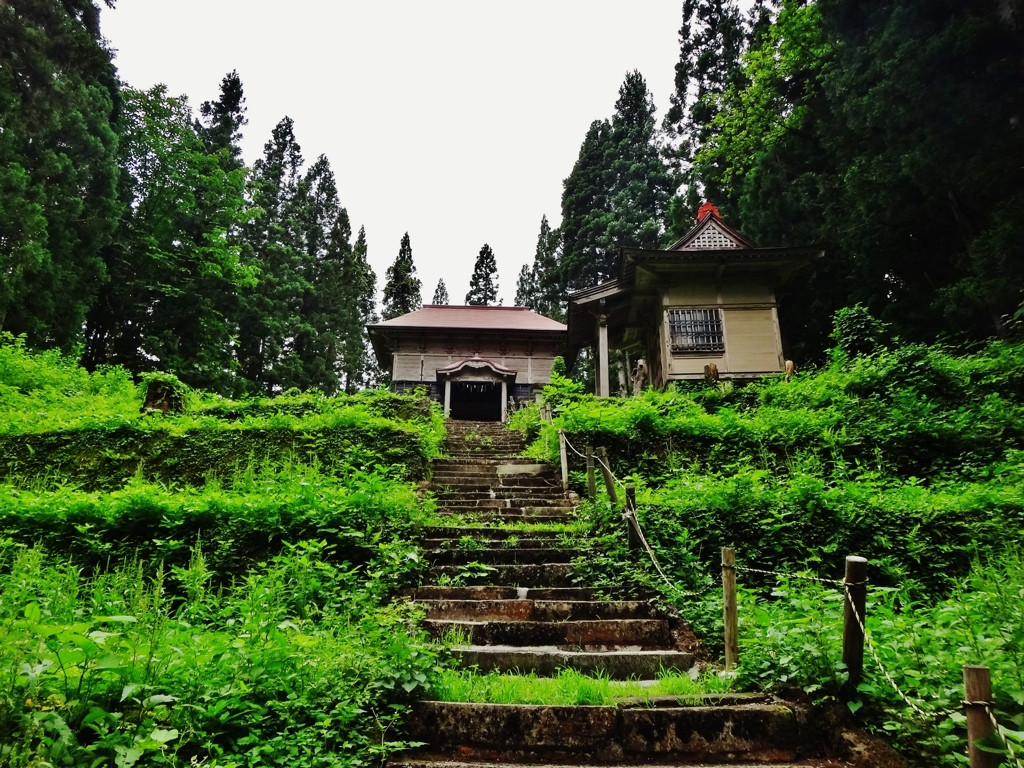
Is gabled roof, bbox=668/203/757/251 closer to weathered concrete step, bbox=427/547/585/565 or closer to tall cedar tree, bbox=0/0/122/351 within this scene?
weathered concrete step, bbox=427/547/585/565

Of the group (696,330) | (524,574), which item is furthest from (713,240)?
(524,574)

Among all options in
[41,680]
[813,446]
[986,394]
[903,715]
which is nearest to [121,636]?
[41,680]

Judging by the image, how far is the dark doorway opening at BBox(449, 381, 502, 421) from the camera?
78.1 ft

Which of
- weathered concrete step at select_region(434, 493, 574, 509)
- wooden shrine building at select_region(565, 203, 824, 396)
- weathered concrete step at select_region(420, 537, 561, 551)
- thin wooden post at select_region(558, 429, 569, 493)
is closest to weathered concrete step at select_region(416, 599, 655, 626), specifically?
weathered concrete step at select_region(420, 537, 561, 551)

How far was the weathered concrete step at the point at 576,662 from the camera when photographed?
4.21m

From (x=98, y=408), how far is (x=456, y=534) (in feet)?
32.5

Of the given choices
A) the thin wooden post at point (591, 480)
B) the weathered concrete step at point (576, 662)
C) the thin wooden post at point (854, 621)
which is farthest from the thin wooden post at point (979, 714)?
the thin wooden post at point (591, 480)

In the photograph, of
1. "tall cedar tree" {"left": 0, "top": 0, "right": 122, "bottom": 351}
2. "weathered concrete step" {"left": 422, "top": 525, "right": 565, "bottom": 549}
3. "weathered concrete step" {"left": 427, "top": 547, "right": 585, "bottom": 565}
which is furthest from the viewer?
"tall cedar tree" {"left": 0, "top": 0, "right": 122, "bottom": 351}

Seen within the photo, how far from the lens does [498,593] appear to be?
5434mm

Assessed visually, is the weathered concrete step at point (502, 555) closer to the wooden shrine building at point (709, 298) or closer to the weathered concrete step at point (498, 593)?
the weathered concrete step at point (498, 593)

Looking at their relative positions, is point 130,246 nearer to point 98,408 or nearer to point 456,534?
point 98,408

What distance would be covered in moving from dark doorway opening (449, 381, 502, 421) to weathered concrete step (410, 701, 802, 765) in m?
20.4

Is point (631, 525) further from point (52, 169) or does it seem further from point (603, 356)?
point (52, 169)

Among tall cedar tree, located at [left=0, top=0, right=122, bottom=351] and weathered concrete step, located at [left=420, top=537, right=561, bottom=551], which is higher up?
tall cedar tree, located at [left=0, top=0, right=122, bottom=351]
